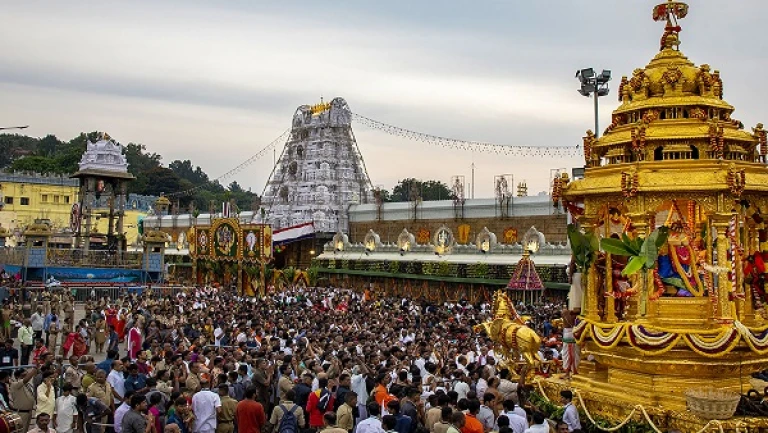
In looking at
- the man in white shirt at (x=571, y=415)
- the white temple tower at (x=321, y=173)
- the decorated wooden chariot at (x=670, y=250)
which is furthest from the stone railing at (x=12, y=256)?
the man in white shirt at (x=571, y=415)

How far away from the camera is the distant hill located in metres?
76.9

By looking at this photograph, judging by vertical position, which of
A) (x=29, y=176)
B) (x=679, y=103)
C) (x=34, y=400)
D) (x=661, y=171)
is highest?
(x=29, y=176)

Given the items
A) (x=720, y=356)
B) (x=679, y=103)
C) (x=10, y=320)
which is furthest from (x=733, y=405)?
(x=10, y=320)

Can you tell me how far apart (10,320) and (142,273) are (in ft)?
70.9

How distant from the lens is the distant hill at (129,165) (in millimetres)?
76919

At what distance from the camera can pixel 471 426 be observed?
7.82 metres

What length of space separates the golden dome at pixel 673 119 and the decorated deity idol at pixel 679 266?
43.7 inches

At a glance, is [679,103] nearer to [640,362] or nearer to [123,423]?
[640,362]

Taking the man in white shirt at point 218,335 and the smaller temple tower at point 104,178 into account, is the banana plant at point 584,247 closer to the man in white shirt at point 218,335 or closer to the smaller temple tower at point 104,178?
the man in white shirt at point 218,335

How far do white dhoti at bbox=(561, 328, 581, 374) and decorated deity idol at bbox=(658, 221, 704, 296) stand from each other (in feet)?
5.03

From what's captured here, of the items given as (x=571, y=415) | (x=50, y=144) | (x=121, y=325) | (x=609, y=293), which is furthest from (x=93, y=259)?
(x=50, y=144)

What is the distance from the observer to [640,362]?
9.40m

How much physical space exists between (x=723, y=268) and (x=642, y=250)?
1063 mm

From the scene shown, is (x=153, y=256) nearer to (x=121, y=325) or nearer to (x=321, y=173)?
(x=321, y=173)
